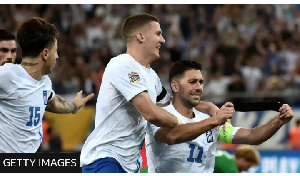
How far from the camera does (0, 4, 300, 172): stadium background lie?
11.3 meters

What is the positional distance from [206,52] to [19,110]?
30.1ft

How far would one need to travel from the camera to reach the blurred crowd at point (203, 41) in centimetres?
1286

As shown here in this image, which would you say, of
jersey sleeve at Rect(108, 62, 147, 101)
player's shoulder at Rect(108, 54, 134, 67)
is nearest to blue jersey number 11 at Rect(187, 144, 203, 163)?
jersey sleeve at Rect(108, 62, 147, 101)

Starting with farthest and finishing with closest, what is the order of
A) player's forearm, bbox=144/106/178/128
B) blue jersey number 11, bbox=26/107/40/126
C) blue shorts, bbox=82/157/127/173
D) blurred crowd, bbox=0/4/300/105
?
blurred crowd, bbox=0/4/300/105 < blue jersey number 11, bbox=26/107/40/126 < blue shorts, bbox=82/157/127/173 < player's forearm, bbox=144/106/178/128

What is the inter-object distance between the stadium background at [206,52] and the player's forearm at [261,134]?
5.49 m

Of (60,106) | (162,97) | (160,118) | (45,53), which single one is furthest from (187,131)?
(60,106)

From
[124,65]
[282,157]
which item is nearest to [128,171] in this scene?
[124,65]

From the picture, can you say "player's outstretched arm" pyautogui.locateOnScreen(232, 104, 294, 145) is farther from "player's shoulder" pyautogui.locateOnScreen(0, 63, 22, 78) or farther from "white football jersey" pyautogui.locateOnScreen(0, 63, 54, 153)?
"player's shoulder" pyautogui.locateOnScreen(0, 63, 22, 78)

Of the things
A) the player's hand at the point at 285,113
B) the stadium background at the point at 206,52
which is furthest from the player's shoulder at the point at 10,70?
the stadium background at the point at 206,52

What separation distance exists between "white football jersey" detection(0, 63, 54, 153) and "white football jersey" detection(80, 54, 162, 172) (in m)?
1.00

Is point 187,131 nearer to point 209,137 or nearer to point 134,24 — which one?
point 209,137

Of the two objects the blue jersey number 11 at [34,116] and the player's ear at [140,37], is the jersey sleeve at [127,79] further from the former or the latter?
the blue jersey number 11 at [34,116]

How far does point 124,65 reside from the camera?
469cm

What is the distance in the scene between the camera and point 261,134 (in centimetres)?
522
